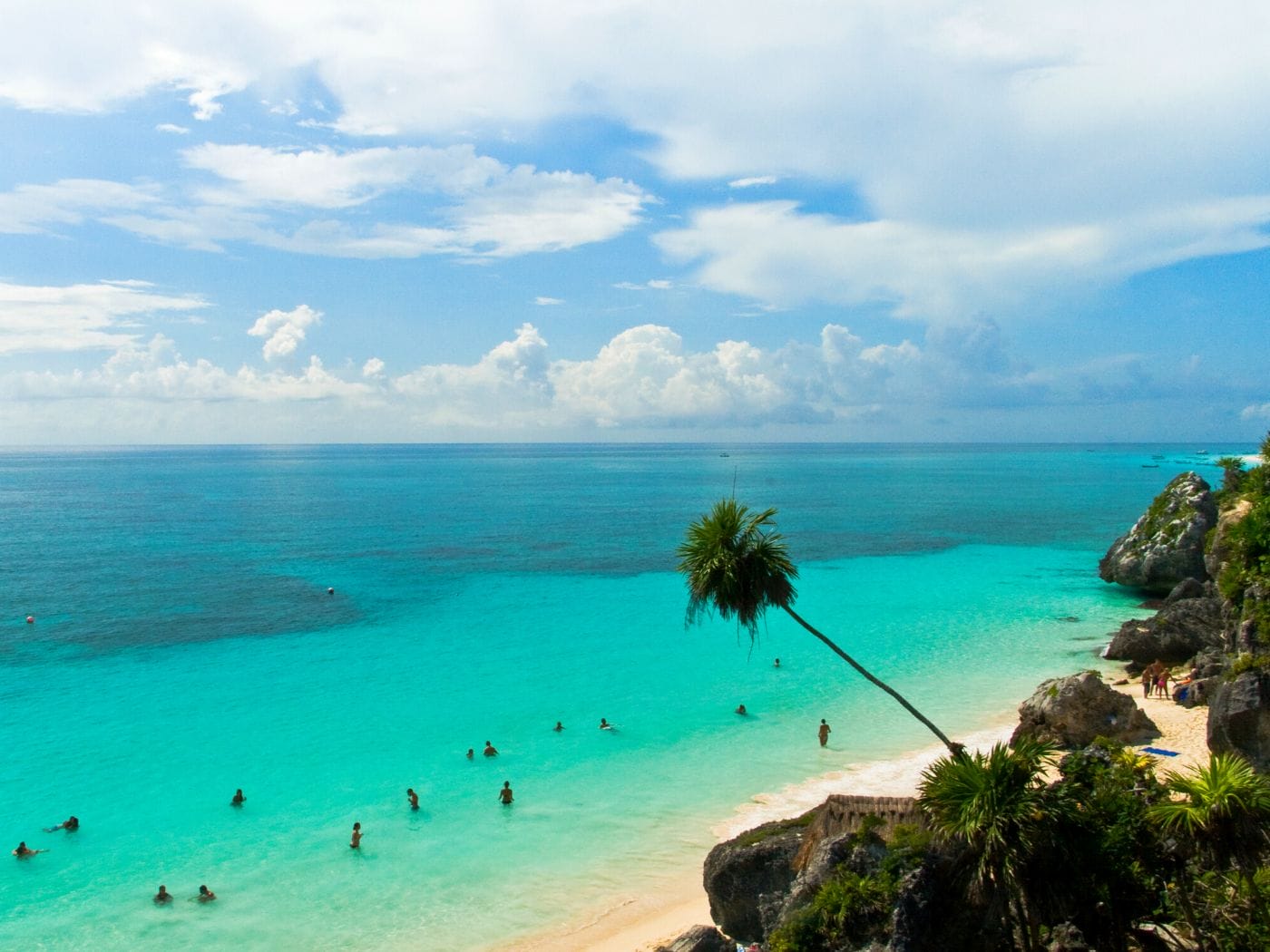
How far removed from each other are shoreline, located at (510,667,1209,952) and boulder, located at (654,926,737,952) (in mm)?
3470

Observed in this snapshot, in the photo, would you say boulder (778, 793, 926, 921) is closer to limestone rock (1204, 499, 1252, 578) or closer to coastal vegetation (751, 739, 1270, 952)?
coastal vegetation (751, 739, 1270, 952)

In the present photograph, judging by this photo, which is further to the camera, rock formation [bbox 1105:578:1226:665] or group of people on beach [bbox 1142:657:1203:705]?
rock formation [bbox 1105:578:1226:665]

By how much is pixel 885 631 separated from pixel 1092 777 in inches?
1442

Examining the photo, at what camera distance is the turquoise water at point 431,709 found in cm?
2600

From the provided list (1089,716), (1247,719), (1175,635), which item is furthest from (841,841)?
(1175,635)

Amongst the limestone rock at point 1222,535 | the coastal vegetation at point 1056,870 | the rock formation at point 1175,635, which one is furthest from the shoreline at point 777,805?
the coastal vegetation at point 1056,870

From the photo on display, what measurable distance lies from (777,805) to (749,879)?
10.1 m

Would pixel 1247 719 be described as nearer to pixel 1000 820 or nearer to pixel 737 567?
pixel 1000 820

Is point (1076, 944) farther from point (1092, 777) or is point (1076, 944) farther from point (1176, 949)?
point (1092, 777)

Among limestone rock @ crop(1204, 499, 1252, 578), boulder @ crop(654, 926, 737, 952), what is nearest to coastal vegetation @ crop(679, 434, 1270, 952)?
boulder @ crop(654, 926, 737, 952)

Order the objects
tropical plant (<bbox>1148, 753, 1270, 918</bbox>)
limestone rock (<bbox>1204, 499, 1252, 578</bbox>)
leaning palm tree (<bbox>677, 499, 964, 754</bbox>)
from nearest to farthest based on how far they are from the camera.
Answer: tropical plant (<bbox>1148, 753, 1270, 918</bbox>) < leaning palm tree (<bbox>677, 499, 964, 754</bbox>) < limestone rock (<bbox>1204, 499, 1252, 578</bbox>)

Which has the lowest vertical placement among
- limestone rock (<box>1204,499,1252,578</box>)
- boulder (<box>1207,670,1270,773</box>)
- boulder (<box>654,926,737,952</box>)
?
boulder (<box>654,926,737,952</box>)

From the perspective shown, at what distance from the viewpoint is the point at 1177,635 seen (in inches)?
1638

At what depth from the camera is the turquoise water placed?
26000 mm
